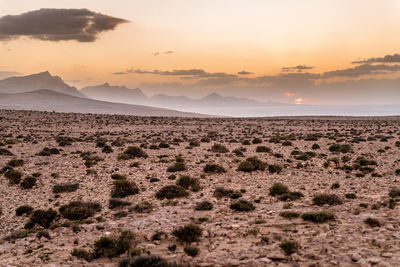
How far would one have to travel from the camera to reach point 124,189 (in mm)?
14469

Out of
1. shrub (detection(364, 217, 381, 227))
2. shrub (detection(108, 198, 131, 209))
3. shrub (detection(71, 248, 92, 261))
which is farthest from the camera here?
shrub (detection(108, 198, 131, 209))

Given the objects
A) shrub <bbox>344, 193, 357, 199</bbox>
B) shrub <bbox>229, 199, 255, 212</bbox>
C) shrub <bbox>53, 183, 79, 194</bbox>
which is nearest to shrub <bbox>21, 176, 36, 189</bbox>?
shrub <bbox>53, 183, 79, 194</bbox>

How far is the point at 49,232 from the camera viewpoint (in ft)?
33.0

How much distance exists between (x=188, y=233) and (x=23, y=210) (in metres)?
8.16

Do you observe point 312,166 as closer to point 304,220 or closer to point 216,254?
point 304,220

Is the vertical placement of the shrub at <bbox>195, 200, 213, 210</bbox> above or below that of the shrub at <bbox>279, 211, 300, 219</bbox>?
below

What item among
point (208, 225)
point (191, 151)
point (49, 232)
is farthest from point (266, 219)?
point (191, 151)

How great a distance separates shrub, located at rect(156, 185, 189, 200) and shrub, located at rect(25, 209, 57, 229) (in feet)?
15.3

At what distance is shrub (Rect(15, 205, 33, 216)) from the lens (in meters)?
12.3

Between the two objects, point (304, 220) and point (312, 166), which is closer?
point (304, 220)

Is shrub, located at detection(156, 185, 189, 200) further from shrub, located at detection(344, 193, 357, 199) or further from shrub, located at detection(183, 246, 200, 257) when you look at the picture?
shrub, located at detection(344, 193, 357, 199)

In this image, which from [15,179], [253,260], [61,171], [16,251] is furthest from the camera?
[61,171]

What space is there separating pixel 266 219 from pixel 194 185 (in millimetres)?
5945

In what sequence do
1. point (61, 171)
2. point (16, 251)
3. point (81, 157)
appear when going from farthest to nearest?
point (81, 157) < point (61, 171) < point (16, 251)
